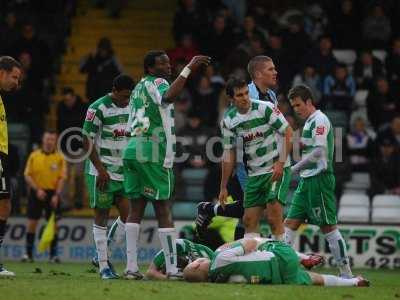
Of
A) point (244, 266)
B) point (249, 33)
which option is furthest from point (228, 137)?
point (249, 33)

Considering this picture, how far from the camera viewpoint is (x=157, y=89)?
12594 mm

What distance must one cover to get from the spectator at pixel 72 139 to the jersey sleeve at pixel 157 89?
862 centimetres

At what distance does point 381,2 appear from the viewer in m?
23.7

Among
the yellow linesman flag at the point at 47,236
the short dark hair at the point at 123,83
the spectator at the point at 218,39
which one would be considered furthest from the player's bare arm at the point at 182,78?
the spectator at the point at 218,39

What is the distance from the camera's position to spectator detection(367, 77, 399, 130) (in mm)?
21453

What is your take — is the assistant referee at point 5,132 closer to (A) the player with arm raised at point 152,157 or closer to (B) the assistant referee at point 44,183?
(A) the player with arm raised at point 152,157

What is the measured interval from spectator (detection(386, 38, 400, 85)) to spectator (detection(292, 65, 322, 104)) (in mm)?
1331

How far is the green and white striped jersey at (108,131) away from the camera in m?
13.4

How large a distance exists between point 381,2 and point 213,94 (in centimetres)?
425

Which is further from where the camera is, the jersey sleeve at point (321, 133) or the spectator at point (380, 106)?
the spectator at point (380, 106)

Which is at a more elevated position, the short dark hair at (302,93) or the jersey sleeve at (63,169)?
the short dark hair at (302,93)

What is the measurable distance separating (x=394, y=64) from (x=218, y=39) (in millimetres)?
3372

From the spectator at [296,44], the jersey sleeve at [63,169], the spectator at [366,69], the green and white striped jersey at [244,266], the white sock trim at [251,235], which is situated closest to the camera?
the green and white striped jersey at [244,266]

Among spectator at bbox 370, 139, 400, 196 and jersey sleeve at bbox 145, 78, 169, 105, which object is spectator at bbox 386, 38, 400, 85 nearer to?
spectator at bbox 370, 139, 400, 196
